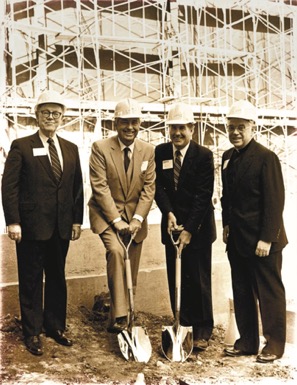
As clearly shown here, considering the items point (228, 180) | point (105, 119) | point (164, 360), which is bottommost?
point (164, 360)

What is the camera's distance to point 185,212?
4.44 meters

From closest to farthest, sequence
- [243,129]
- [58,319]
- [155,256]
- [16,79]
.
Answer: [243,129], [58,319], [155,256], [16,79]

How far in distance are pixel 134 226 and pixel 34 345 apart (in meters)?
1.24

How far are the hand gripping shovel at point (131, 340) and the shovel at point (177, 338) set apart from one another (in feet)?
0.57

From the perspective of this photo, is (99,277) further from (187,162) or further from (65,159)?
(187,162)

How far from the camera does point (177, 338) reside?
13.8 feet

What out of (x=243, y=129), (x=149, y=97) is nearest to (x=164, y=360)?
(x=243, y=129)

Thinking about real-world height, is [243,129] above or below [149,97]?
below

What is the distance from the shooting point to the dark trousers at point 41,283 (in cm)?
418

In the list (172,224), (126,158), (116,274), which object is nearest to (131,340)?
(116,274)

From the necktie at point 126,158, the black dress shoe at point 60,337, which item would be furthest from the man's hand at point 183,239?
the black dress shoe at point 60,337

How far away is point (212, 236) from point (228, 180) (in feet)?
1.79

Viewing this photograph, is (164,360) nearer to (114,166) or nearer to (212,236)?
(212,236)

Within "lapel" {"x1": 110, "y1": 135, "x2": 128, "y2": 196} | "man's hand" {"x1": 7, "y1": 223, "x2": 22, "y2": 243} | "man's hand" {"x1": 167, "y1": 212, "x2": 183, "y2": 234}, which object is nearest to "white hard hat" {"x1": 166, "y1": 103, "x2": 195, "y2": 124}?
"lapel" {"x1": 110, "y1": 135, "x2": 128, "y2": 196}
